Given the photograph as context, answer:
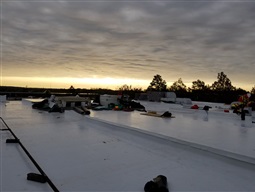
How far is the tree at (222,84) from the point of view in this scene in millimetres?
27328

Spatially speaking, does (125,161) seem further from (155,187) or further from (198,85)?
(198,85)

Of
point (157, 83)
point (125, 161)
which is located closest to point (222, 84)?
point (157, 83)

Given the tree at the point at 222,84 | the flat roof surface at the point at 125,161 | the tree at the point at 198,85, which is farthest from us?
the tree at the point at 198,85

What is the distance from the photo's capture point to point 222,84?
91.4 ft

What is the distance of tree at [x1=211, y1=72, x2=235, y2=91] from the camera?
89.7 ft

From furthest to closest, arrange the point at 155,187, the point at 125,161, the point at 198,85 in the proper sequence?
the point at 198,85 → the point at 125,161 → the point at 155,187

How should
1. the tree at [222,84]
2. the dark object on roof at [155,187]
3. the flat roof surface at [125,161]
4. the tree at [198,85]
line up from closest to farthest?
1. the dark object on roof at [155,187]
2. the flat roof surface at [125,161]
3. the tree at [222,84]
4. the tree at [198,85]

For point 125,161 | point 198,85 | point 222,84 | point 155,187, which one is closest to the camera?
point 155,187

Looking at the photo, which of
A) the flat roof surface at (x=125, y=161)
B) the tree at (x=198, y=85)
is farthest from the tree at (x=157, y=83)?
the flat roof surface at (x=125, y=161)

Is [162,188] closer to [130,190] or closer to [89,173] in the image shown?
[130,190]

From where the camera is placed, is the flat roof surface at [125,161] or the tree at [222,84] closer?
the flat roof surface at [125,161]

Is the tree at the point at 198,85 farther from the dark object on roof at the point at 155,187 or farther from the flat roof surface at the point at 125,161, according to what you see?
the dark object on roof at the point at 155,187

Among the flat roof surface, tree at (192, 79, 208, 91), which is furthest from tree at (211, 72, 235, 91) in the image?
the flat roof surface

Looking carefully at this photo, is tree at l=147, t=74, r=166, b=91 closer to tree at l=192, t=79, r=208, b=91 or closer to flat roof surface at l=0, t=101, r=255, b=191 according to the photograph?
tree at l=192, t=79, r=208, b=91
